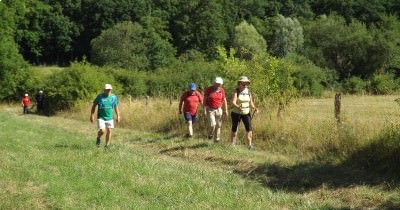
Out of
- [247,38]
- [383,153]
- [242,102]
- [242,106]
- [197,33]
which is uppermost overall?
[197,33]

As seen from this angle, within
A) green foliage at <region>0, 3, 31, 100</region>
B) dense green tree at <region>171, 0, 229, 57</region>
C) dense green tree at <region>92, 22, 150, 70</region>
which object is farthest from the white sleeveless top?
dense green tree at <region>171, 0, 229, 57</region>

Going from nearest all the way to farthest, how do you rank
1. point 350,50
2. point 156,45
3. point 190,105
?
point 190,105 < point 350,50 < point 156,45

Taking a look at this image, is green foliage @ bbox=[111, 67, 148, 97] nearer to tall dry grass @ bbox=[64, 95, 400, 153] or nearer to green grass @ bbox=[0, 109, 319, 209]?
tall dry grass @ bbox=[64, 95, 400, 153]

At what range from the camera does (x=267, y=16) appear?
113 meters

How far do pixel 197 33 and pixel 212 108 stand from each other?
7984cm

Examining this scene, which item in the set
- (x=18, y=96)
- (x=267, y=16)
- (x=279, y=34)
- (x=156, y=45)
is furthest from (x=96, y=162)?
(x=267, y=16)

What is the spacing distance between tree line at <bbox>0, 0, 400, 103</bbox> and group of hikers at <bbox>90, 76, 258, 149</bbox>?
145 ft

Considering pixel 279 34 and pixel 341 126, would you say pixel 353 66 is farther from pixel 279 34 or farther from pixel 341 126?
pixel 341 126

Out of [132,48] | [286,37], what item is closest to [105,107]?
[132,48]

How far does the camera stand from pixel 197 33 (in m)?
93.7

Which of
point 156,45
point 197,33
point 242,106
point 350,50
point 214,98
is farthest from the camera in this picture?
point 197,33

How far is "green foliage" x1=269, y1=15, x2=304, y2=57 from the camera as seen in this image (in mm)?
86188

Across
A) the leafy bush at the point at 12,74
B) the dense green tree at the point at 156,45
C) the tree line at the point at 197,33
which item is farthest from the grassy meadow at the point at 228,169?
the dense green tree at the point at 156,45

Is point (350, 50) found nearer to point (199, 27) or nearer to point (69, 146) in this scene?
point (199, 27)
